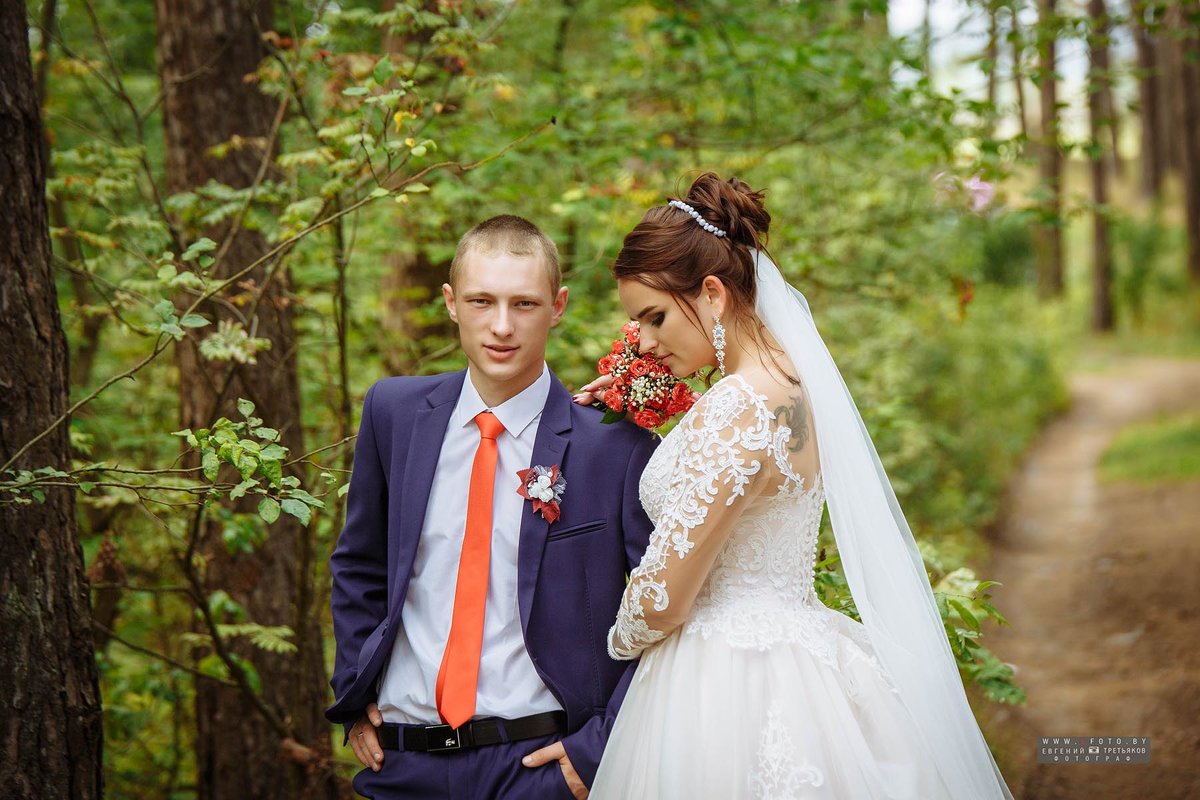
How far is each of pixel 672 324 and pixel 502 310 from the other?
0.44 metres

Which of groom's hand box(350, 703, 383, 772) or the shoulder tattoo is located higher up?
the shoulder tattoo

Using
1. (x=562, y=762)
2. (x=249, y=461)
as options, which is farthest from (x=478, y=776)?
(x=249, y=461)

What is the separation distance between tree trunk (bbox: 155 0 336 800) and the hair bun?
81.8 inches

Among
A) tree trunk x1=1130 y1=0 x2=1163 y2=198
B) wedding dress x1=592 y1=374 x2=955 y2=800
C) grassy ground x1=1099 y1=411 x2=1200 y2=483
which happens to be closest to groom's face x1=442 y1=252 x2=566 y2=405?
wedding dress x1=592 y1=374 x2=955 y2=800

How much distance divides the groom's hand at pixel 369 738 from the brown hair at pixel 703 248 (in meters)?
1.35

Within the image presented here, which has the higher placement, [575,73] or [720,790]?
[575,73]

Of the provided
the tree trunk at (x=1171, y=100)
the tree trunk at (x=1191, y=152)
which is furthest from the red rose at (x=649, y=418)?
the tree trunk at (x=1191, y=152)

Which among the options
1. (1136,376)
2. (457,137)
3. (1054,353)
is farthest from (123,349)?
(1136,376)

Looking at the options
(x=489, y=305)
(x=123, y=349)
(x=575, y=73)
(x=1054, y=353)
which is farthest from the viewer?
(x=1054, y=353)

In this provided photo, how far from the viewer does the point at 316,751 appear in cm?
366

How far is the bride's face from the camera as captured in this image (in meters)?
2.50

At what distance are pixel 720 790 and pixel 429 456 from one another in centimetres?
112

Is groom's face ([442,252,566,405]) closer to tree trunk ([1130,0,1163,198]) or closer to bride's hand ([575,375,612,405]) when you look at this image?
bride's hand ([575,375,612,405])

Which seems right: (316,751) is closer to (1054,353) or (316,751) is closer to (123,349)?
(123,349)
